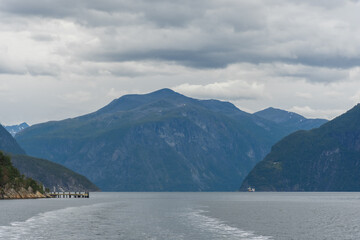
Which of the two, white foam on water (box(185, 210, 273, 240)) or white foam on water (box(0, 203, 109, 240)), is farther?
white foam on water (box(185, 210, 273, 240))

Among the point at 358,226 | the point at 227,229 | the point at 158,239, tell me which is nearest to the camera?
the point at 158,239

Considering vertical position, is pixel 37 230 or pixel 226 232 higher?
pixel 37 230

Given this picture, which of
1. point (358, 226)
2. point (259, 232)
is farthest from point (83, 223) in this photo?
point (358, 226)

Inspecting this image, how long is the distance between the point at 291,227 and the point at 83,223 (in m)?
41.4

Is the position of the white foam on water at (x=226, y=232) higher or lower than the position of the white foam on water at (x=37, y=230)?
lower

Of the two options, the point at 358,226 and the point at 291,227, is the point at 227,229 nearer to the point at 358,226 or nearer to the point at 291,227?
the point at 291,227

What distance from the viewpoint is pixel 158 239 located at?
89000 mm

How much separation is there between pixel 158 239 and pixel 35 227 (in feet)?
94.6

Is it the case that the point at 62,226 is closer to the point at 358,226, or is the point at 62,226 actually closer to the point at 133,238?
the point at 133,238

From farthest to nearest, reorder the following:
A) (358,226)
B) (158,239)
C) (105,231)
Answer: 1. (358,226)
2. (105,231)
3. (158,239)

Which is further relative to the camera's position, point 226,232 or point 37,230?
point 226,232

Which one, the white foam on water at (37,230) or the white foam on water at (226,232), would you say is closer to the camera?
the white foam on water at (37,230)

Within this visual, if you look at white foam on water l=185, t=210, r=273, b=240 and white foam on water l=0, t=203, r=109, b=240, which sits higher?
white foam on water l=0, t=203, r=109, b=240

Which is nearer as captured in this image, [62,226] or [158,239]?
[158,239]
